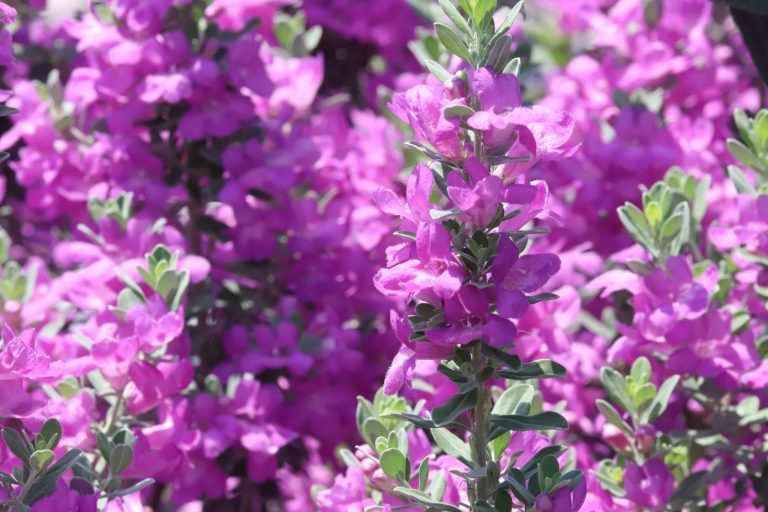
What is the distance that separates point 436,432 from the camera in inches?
43.9

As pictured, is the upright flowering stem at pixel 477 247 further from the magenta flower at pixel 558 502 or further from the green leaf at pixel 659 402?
the green leaf at pixel 659 402

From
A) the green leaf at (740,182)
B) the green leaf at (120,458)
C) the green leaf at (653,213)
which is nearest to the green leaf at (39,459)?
the green leaf at (120,458)

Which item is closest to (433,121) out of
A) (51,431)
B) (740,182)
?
(51,431)

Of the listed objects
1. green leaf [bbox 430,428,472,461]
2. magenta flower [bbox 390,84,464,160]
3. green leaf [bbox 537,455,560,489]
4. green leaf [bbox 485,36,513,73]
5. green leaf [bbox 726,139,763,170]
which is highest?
green leaf [bbox 485,36,513,73]

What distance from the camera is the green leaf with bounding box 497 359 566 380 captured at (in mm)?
1040

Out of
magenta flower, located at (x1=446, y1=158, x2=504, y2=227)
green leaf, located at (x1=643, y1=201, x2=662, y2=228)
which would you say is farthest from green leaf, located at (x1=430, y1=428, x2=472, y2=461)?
green leaf, located at (x1=643, y1=201, x2=662, y2=228)

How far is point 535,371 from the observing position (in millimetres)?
1053

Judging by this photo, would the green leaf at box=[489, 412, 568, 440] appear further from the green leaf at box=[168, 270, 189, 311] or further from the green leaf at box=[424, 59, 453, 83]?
the green leaf at box=[168, 270, 189, 311]

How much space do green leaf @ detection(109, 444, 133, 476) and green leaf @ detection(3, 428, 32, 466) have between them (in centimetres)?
14

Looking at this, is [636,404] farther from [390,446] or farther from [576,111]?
[576,111]

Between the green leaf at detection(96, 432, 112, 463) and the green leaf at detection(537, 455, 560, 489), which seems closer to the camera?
the green leaf at detection(537, 455, 560, 489)

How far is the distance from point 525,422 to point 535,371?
2.0 inches

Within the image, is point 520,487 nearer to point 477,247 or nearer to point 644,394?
point 477,247

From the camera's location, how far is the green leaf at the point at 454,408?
1018 millimetres
